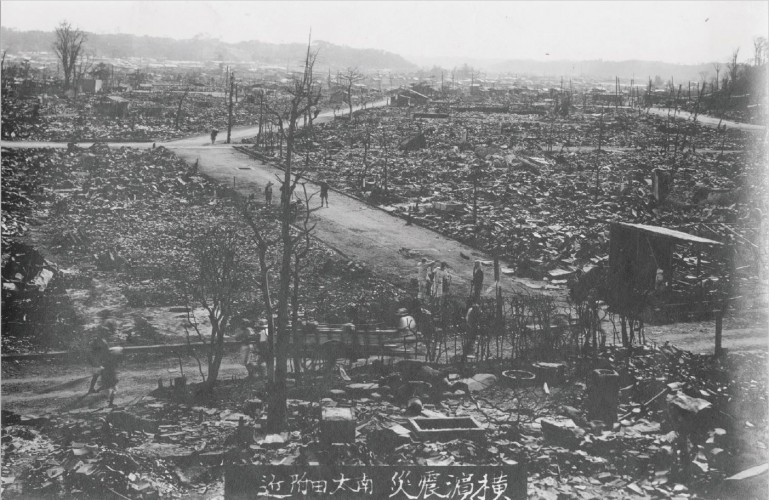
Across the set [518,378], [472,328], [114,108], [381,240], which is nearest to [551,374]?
[518,378]

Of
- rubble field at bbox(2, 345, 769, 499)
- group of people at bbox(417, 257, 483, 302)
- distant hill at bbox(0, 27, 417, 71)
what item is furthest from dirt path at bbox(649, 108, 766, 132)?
distant hill at bbox(0, 27, 417, 71)

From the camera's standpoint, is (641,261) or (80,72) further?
(80,72)

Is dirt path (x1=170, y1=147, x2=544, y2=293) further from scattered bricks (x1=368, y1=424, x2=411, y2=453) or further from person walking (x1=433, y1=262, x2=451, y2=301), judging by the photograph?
scattered bricks (x1=368, y1=424, x2=411, y2=453)

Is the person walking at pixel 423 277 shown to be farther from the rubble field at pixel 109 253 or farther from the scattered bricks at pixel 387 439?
the scattered bricks at pixel 387 439

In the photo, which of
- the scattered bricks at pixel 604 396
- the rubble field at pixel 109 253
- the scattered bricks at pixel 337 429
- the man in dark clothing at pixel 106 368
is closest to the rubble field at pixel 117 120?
the rubble field at pixel 109 253

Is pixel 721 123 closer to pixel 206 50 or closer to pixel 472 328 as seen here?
pixel 472 328
